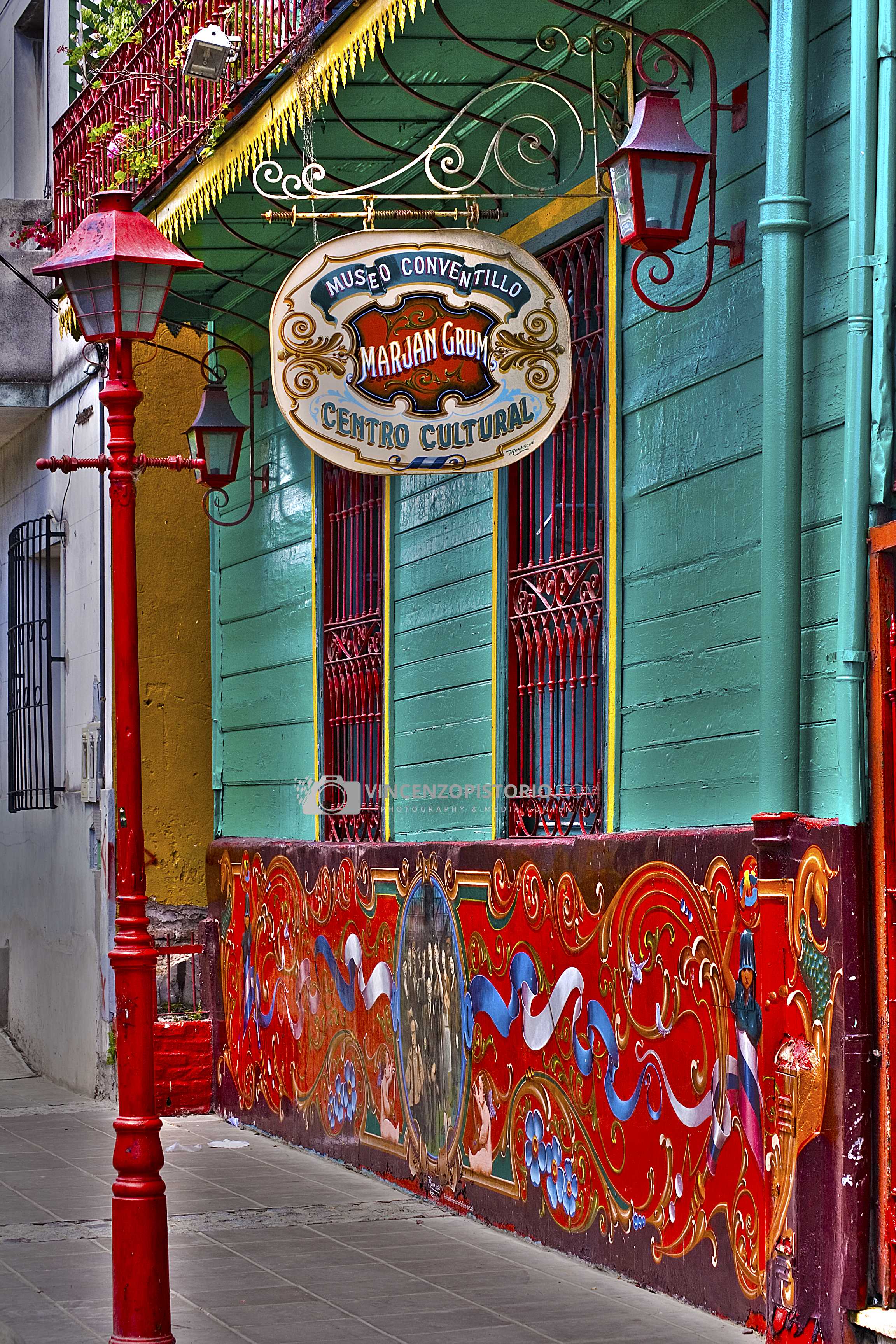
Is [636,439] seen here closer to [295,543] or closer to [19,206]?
[295,543]

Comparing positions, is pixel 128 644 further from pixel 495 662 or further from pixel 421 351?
pixel 495 662

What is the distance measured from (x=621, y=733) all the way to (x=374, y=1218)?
8.80 ft

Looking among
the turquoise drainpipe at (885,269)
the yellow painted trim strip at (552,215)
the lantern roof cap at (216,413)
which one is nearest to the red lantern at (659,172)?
the turquoise drainpipe at (885,269)

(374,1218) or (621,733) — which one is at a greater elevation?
(621,733)

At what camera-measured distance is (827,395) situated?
18.7ft

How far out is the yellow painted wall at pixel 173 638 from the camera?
12523mm

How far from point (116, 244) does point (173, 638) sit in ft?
21.5

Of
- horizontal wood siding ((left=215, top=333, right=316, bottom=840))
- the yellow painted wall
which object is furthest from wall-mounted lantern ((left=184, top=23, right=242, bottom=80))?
the yellow painted wall

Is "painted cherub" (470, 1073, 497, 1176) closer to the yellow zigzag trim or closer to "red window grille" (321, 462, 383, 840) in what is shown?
"red window grille" (321, 462, 383, 840)

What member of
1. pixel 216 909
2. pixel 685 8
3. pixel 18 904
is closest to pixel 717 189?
pixel 685 8

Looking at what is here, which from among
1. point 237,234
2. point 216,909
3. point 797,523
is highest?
point 237,234

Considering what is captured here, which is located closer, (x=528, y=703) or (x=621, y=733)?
(x=621, y=733)

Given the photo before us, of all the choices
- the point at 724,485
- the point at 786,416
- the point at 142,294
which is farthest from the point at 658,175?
the point at 142,294

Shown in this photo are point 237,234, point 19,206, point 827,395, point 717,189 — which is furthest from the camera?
point 19,206
